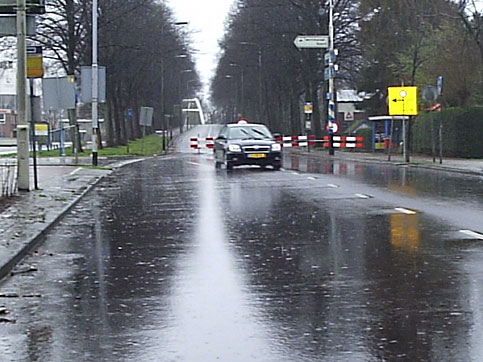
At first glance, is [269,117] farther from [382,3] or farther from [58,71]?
[382,3]

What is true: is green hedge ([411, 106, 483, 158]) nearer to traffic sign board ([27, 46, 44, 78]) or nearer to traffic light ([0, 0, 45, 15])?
traffic sign board ([27, 46, 44, 78])

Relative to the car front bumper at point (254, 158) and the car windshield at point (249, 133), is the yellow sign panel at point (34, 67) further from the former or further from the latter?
the car windshield at point (249, 133)

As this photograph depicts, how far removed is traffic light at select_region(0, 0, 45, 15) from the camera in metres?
19.5

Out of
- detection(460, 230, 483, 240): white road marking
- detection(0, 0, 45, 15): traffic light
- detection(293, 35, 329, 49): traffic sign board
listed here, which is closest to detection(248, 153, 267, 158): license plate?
detection(293, 35, 329, 49): traffic sign board

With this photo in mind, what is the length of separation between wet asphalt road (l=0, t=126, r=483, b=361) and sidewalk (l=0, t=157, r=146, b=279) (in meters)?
0.32

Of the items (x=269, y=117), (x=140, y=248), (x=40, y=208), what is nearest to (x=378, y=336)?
(x=140, y=248)

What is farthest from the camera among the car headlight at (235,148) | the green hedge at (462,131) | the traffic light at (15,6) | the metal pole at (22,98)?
the green hedge at (462,131)

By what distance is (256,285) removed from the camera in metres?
9.05

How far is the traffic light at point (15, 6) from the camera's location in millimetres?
19453

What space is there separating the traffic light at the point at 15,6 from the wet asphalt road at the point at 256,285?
4.80 m

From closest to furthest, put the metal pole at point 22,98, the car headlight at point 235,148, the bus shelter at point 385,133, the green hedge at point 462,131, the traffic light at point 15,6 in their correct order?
1. the metal pole at point 22,98
2. the traffic light at point 15,6
3. the car headlight at point 235,148
4. the green hedge at point 462,131
5. the bus shelter at point 385,133

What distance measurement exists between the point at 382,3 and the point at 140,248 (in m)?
37.2

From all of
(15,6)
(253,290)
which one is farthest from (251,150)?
(253,290)

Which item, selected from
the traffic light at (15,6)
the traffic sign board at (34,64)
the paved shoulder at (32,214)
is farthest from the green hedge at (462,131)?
the traffic light at (15,6)
